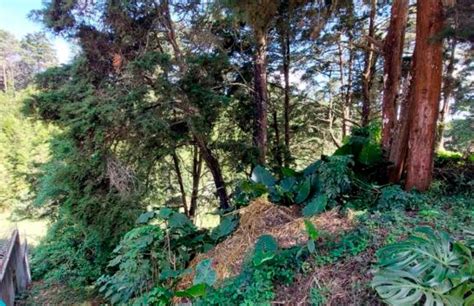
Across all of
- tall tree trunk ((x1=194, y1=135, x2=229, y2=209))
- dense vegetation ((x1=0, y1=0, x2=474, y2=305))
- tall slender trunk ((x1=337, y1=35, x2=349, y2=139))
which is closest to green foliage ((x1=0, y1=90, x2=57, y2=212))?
dense vegetation ((x1=0, y1=0, x2=474, y2=305))

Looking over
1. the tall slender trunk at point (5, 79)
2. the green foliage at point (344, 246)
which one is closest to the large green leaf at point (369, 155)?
the green foliage at point (344, 246)

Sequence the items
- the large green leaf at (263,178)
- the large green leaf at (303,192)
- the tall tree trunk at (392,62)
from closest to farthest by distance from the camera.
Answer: the large green leaf at (303,192)
the large green leaf at (263,178)
the tall tree trunk at (392,62)

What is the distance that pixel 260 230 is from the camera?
2.85m

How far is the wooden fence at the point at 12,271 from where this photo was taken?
Answer: 556 cm

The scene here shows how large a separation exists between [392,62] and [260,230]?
3.53m

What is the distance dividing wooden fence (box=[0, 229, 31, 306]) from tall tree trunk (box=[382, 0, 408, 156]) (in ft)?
22.2

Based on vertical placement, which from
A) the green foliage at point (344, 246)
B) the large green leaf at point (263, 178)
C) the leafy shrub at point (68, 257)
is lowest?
the leafy shrub at point (68, 257)

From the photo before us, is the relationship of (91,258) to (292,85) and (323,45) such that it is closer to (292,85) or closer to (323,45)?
(292,85)

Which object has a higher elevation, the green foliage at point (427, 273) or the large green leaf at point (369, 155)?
the large green leaf at point (369, 155)

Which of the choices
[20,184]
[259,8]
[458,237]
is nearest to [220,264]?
[458,237]

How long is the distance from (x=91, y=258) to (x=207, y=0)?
6134 mm

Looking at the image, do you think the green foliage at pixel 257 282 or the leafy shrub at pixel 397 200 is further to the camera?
the leafy shrub at pixel 397 200

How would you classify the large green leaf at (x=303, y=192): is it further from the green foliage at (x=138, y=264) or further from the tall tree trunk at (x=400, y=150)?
the green foliage at (x=138, y=264)

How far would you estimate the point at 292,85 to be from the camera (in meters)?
9.07
